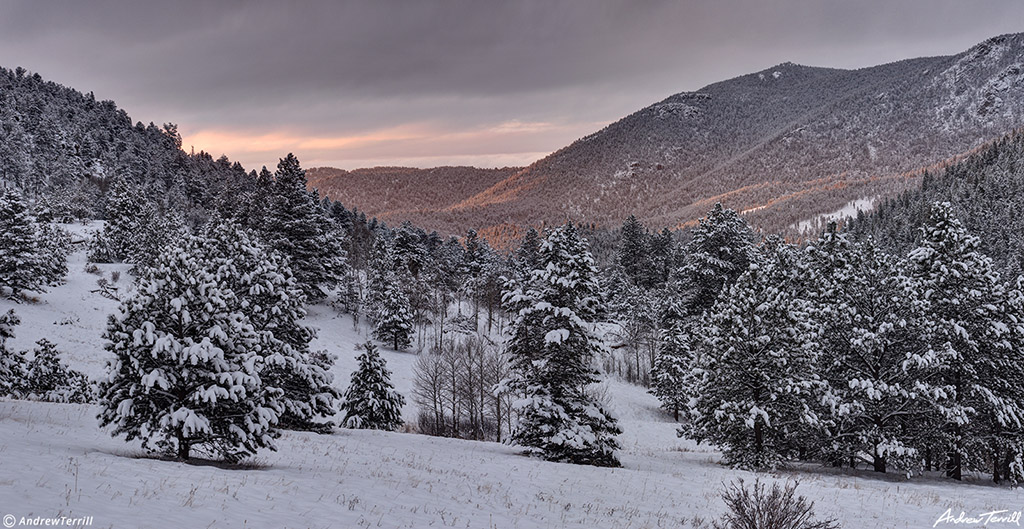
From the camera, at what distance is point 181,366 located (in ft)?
39.7

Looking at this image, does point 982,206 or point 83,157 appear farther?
point 83,157

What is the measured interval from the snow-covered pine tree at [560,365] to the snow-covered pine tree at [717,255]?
43.9 feet

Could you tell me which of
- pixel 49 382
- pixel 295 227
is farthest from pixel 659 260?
pixel 49 382

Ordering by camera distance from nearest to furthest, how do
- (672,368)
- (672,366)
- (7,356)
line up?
(7,356) < (672,366) < (672,368)

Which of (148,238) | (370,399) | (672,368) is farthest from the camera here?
(148,238)

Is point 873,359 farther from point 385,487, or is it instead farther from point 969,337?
point 385,487

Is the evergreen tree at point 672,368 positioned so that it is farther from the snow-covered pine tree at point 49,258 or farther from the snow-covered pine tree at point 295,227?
the snow-covered pine tree at point 49,258

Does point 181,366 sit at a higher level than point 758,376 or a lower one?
higher

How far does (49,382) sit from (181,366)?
61.0 ft

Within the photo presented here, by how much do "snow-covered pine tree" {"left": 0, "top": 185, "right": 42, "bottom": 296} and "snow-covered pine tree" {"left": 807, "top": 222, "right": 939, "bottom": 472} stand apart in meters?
52.5

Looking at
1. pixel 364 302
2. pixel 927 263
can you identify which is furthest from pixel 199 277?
pixel 364 302

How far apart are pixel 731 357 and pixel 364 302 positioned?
44.1m

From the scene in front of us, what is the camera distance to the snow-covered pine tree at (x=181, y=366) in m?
11.8

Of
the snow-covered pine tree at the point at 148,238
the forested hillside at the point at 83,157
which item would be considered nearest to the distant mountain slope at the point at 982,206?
the snow-covered pine tree at the point at 148,238
